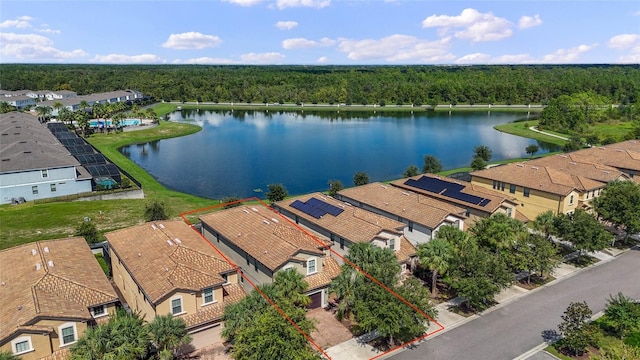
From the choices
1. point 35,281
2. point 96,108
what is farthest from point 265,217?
point 96,108

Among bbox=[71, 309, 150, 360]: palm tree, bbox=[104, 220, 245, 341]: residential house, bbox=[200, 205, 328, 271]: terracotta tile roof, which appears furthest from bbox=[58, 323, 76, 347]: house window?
bbox=[200, 205, 328, 271]: terracotta tile roof

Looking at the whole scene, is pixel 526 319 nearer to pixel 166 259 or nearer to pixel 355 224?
pixel 355 224

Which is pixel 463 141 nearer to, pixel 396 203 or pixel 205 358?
pixel 396 203

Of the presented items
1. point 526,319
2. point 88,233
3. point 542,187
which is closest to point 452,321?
point 526,319

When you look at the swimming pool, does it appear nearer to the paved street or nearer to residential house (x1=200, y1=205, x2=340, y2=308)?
residential house (x1=200, y1=205, x2=340, y2=308)

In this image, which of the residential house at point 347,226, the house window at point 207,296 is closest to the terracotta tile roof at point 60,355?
the house window at point 207,296

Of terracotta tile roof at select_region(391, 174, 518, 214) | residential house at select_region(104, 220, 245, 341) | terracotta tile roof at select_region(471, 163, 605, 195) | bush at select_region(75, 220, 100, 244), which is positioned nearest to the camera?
residential house at select_region(104, 220, 245, 341)
